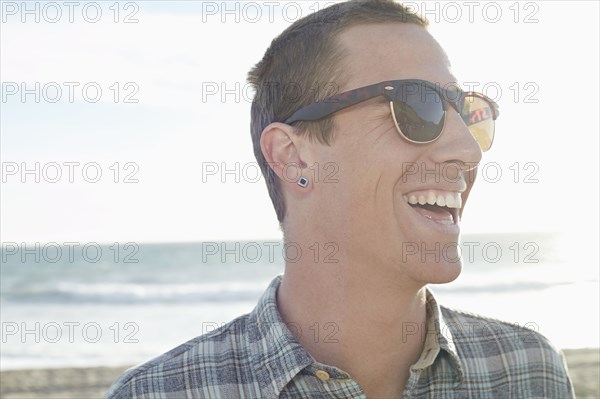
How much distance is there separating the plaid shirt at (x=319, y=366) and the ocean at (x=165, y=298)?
3058 millimetres

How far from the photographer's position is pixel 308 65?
2500mm

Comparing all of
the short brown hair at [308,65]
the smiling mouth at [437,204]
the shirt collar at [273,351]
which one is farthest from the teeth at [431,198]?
the shirt collar at [273,351]

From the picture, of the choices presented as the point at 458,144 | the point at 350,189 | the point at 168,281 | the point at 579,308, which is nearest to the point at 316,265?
the point at 350,189

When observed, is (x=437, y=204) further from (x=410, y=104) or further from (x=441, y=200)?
(x=410, y=104)

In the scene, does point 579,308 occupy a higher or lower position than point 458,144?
lower

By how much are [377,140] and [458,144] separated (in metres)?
0.25

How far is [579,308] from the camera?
1513cm

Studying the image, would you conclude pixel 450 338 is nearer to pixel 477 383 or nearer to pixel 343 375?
pixel 477 383

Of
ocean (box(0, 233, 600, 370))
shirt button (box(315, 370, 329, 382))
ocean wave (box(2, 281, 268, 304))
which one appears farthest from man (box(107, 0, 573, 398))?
ocean wave (box(2, 281, 268, 304))

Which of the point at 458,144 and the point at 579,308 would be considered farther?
the point at 579,308

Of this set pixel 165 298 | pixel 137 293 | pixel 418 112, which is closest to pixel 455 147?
pixel 418 112

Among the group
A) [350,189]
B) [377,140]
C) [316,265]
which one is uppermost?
[377,140]

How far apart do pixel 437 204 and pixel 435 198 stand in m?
0.03

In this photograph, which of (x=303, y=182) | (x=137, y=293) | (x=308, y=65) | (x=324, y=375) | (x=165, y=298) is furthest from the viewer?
(x=137, y=293)
